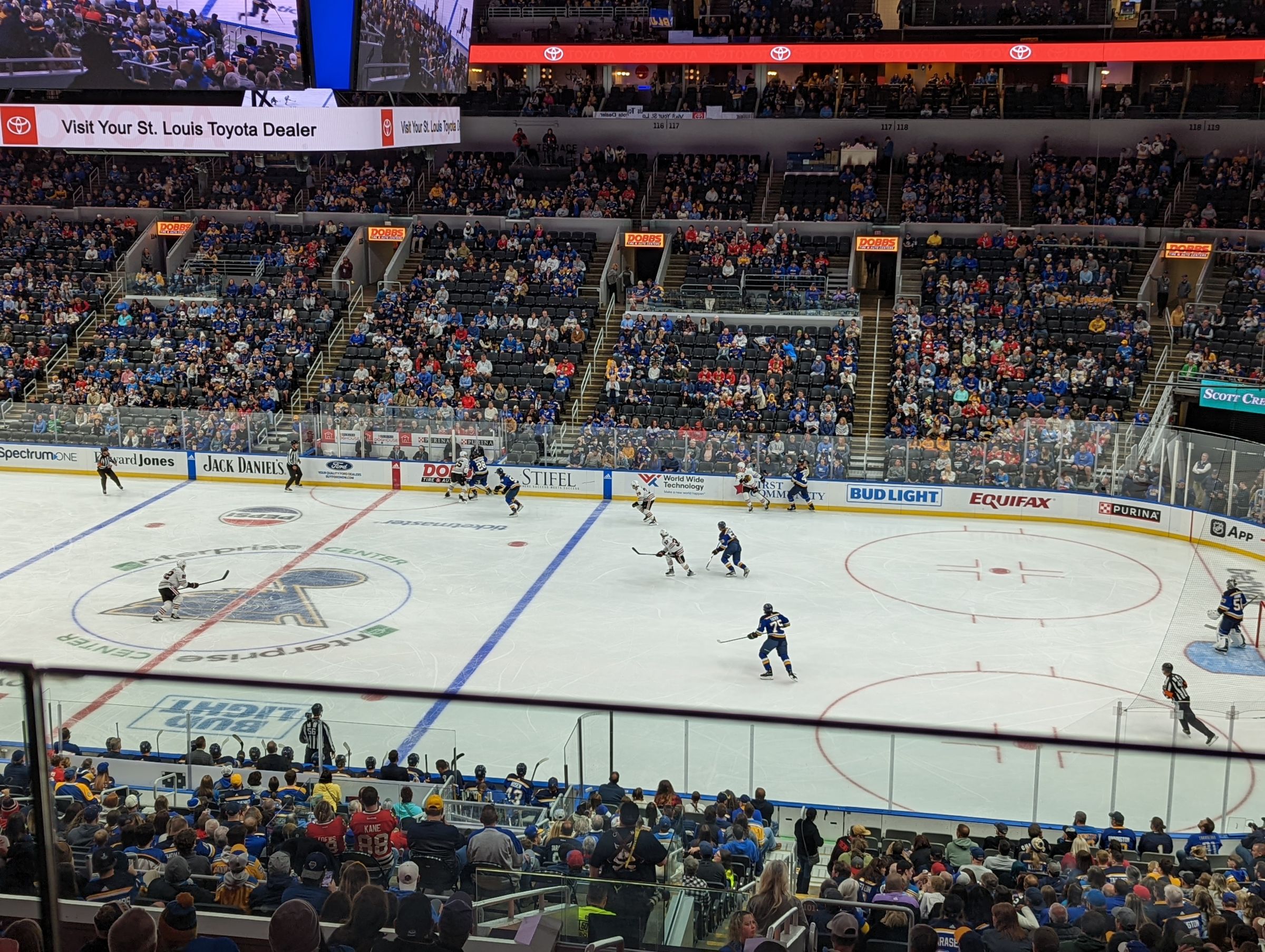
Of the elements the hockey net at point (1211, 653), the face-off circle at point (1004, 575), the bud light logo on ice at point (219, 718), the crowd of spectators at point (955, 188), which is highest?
the crowd of spectators at point (955, 188)

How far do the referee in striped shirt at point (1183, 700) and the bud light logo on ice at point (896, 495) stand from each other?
425 inches

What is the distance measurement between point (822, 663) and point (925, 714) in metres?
2.09

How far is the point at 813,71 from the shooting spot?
41250 millimetres

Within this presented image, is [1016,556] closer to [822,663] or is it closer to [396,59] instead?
[822,663]

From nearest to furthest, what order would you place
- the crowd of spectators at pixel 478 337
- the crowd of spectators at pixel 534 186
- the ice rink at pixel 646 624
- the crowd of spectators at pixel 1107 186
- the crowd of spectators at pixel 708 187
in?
the ice rink at pixel 646 624
the crowd of spectators at pixel 478 337
the crowd of spectators at pixel 1107 186
the crowd of spectators at pixel 708 187
the crowd of spectators at pixel 534 186

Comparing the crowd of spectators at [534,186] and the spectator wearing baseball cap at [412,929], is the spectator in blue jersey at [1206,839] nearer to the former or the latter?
the spectator wearing baseball cap at [412,929]

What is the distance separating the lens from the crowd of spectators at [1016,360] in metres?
26.7

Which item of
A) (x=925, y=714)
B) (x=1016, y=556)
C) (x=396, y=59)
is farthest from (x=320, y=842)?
(x=1016, y=556)

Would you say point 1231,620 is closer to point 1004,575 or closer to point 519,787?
point 1004,575

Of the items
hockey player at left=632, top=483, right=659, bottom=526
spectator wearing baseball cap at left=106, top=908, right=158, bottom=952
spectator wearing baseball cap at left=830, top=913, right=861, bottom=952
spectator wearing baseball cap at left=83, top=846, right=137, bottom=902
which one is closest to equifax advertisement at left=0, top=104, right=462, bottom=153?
hockey player at left=632, top=483, right=659, bottom=526

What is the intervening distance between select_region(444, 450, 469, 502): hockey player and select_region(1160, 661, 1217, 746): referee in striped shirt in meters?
15.9

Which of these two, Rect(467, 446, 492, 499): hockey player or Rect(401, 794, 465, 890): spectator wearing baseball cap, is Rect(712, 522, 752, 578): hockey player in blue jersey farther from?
Rect(401, 794, 465, 890): spectator wearing baseball cap

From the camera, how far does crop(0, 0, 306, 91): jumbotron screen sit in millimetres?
17234

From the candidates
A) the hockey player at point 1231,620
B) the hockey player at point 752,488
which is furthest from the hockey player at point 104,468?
the hockey player at point 1231,620
